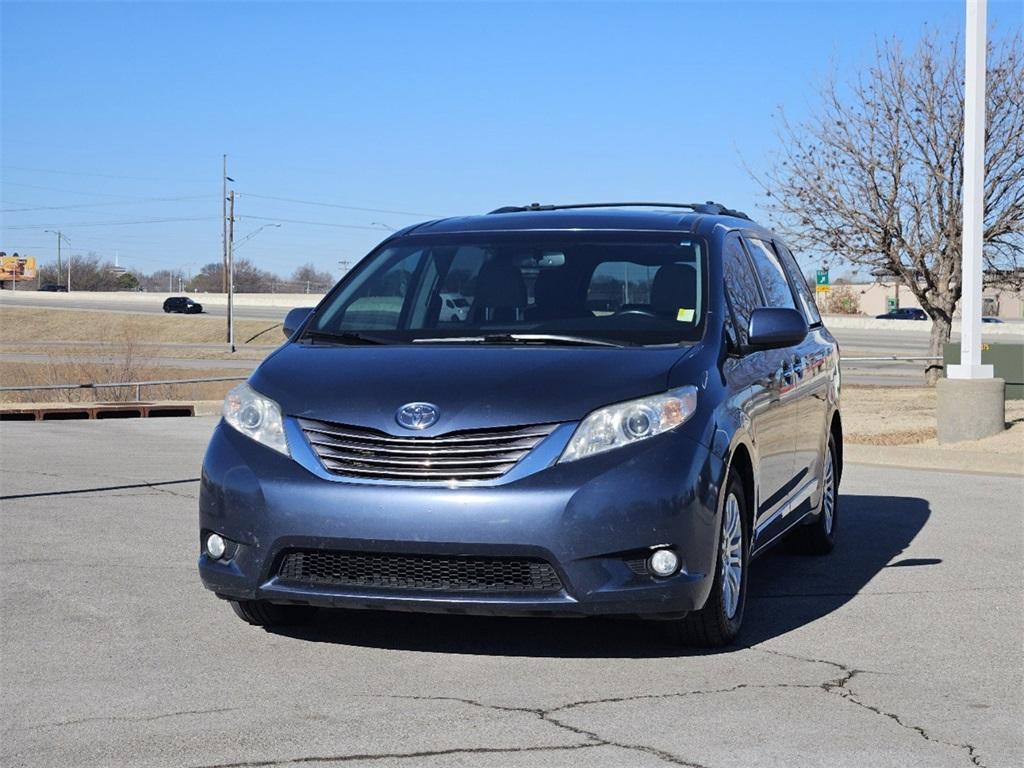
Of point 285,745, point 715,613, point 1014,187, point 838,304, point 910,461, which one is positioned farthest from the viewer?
point 838,304

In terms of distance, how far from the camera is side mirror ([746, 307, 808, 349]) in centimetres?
698

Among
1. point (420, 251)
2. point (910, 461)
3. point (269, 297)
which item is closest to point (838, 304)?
point (269, 297)

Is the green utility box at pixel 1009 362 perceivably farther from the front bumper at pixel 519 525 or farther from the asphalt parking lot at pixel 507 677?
the front bumper at pixel 519 525

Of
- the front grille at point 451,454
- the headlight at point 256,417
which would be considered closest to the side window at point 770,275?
the front grille at point 451,454

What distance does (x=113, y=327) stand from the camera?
299 ft

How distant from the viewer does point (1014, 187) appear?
27797 millimetres

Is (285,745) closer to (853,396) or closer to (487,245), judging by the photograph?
(487,245)

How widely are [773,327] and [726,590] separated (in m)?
1.32

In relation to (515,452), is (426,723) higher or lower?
lower

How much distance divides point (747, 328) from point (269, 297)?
10796 cm

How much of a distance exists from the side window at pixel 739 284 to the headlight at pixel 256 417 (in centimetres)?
221

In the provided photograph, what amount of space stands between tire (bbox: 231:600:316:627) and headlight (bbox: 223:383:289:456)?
2.73 ft

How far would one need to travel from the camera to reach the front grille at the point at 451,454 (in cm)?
576

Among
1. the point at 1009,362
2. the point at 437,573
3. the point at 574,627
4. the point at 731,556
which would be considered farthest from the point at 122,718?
the point at 1009,362
